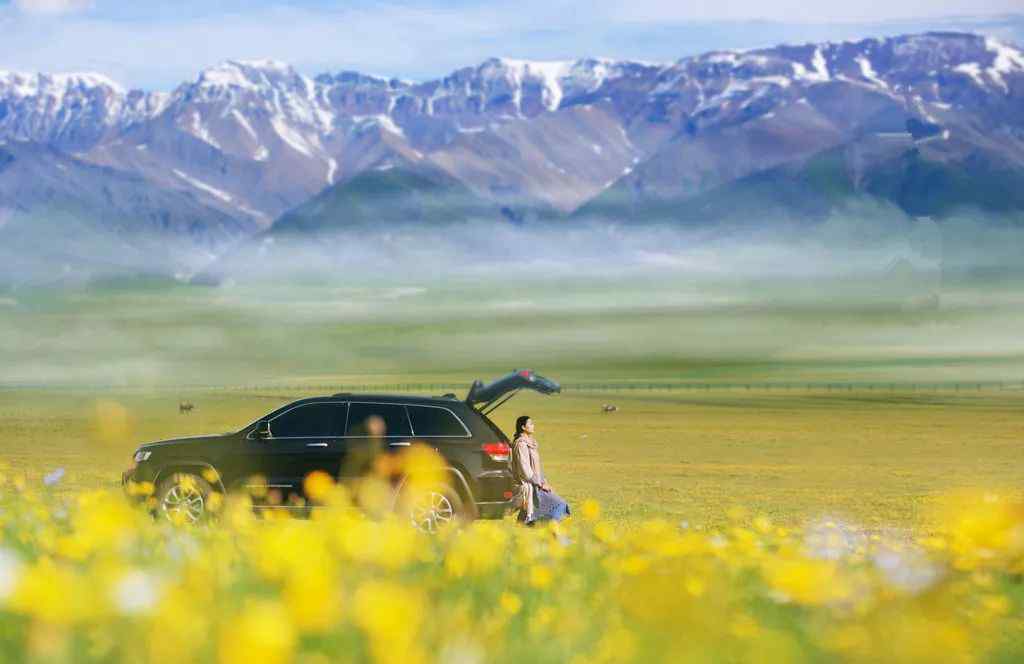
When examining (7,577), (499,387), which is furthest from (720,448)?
(7,577)

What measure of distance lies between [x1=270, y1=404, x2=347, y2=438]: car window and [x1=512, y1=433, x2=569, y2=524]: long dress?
2350 millimetres

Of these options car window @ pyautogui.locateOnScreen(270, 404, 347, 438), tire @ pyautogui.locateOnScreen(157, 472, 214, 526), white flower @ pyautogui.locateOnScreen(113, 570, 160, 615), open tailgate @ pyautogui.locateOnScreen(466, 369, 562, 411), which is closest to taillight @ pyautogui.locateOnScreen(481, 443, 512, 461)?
open tailgate @ pyautogui.locateOnScreen(466, 369, 562, 411)

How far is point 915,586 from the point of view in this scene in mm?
7266

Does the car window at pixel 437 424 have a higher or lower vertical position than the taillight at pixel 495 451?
higher

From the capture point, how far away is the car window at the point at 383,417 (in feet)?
61.0

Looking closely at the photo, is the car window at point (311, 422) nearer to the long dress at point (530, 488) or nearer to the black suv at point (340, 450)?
the black suv at point (340, 450)

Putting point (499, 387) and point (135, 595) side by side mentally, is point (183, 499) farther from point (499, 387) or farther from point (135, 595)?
point (135, 595)

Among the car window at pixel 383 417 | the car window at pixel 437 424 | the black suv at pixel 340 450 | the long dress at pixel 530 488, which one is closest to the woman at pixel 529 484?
the long dress at pixel 530 488

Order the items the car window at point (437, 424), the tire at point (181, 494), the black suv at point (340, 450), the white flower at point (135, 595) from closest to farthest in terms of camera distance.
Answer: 1. the white flower at point (135, 595)
2. the black suv at point (340, 450)
3. the car window at point (437, 424)
4. the tire at point (181, 494)

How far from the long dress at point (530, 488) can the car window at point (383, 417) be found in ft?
4.76

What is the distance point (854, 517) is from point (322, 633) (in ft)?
73.1

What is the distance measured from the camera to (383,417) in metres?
18.6

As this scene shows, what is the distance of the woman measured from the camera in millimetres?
18609

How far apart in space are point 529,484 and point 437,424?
4.77 ft
